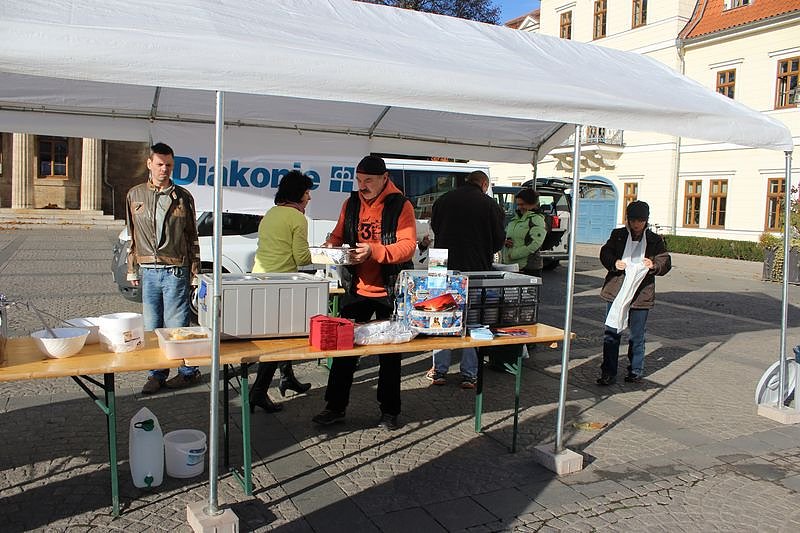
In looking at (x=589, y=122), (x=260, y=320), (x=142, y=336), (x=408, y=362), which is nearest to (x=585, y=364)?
(x=408, y=362)

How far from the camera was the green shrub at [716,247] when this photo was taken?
853 inches

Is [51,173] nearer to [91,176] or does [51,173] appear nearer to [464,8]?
[91,176]

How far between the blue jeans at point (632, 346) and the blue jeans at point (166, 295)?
12.3 feet

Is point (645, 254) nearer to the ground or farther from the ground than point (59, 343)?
farther from the ground

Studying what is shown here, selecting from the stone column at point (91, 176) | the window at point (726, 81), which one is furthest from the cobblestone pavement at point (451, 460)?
the stone column at point (91, 176)

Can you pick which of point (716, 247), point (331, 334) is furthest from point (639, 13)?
point (331, 334)

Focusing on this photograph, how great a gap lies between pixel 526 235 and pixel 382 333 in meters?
3.29

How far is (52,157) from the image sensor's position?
Answer: 3031 centimetres

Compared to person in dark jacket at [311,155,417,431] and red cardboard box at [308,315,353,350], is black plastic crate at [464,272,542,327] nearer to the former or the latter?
person in dark jacket at [311,155,417,431]

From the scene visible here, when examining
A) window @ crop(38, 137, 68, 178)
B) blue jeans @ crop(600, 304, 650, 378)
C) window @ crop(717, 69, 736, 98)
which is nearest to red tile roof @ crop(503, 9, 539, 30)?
window @ crop(717, 69, 736, 98)

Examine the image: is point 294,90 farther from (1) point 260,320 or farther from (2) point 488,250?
(2) point 488,250

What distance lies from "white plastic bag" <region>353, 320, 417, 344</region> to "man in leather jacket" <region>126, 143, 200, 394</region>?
5.78 ft

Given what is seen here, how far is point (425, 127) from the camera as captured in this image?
677 centimetres

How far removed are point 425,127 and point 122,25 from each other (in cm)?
405
